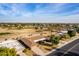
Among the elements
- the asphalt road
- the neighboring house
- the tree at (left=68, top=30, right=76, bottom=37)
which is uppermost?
the tree at (left=68, top=30, right=76, bottom=37)

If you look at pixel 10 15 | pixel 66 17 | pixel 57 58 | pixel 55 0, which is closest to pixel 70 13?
pixel 66 17

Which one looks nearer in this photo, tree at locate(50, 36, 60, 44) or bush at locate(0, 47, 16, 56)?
bush at locate(0, 47, 16, 56)

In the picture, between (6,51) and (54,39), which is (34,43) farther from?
(6,51)

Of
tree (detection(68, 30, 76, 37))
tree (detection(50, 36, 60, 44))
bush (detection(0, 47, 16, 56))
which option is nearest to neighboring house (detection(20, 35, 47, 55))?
tree (detection(50, 36, 60, 44))

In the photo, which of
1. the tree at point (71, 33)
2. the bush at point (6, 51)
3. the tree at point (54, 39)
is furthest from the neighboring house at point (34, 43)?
the tree at point (71, 33)

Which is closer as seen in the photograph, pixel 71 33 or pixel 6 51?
pixel 6 51

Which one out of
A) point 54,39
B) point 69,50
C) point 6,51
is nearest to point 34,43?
point 54,39

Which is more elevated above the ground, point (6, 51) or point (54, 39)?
point (54, 39)

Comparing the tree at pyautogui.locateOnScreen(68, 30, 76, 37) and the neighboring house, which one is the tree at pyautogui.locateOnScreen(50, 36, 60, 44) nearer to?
the neighboring house

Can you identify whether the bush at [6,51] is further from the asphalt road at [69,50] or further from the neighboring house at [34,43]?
the asphalt road at [69,50]
